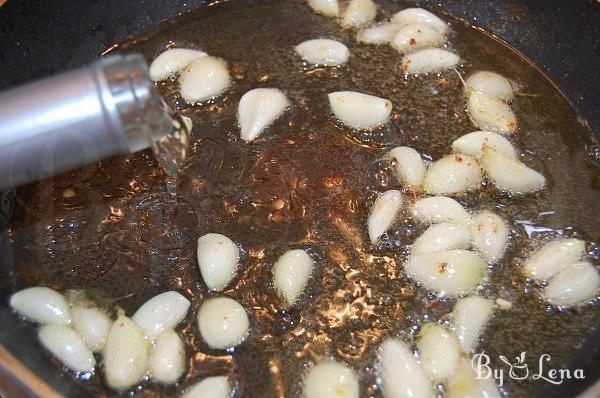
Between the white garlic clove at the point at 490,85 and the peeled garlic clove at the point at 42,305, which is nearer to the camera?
the peeled garlic clove at the point at 42,305

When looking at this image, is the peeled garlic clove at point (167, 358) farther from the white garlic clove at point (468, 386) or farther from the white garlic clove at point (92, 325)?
the white garlic clove at point (468, 386)

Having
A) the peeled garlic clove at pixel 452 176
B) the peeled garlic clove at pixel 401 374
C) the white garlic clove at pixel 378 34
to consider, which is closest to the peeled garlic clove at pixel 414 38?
the white garlic clove at pixel 378 34

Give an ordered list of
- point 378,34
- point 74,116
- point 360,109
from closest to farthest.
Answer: point 74,116
point 360,109
point 378,34

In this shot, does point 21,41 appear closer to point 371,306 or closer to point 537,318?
point 371,306

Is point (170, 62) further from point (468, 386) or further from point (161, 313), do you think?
point (468, 386)

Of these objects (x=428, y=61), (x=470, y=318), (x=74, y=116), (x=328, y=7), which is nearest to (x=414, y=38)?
(x=428, y=61)


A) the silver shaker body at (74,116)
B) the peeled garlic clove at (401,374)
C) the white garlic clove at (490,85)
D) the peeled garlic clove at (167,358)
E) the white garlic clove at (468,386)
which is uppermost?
the silver shaker body at (74,116)

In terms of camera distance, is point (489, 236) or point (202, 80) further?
point (202, 80)

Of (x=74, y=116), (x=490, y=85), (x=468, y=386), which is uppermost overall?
(x=74, y=116)
